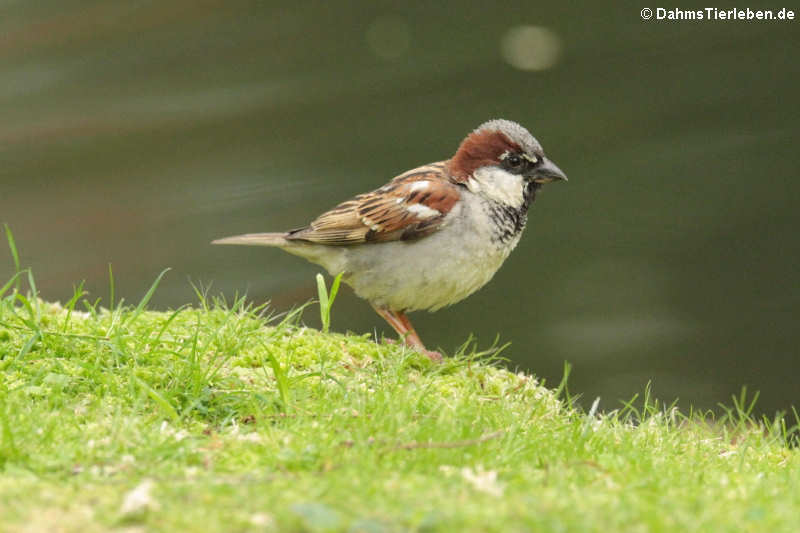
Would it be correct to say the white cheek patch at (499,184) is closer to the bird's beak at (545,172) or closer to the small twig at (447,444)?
the bird's beak at (545,172)

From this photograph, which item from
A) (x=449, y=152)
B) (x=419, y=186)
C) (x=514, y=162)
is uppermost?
(x=514, y=162)

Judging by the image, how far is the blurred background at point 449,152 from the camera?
31.1 feet

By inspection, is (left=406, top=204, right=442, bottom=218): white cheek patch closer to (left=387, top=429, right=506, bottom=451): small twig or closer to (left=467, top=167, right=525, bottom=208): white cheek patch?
(left=467, top=167, right=525, bottom=208): white cheek patch

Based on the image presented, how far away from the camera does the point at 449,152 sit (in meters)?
10.3

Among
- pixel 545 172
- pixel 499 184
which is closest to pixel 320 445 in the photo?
pixel 499 184

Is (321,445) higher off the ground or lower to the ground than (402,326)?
higher

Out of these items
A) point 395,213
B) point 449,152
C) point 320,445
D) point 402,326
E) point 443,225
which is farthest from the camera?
point 449,152

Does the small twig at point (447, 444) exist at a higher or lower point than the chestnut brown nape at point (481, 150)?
lower

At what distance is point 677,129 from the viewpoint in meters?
10.9

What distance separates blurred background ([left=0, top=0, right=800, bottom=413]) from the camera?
948 cm

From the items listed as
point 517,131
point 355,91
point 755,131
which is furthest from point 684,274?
point 517,131

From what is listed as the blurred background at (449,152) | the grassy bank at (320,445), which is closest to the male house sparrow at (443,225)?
the grassy bank at (320,445)

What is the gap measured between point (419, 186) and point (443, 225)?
0.31 meters

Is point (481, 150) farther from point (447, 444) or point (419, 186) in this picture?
point (447, 444)
